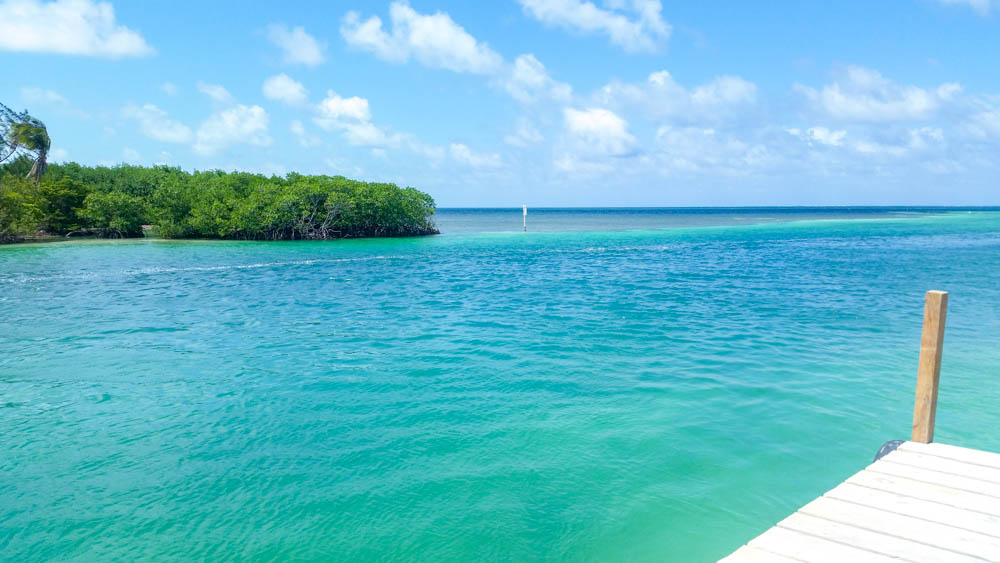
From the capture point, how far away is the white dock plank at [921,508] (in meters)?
4.38

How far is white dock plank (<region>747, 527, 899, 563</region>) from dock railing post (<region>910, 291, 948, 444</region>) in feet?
8.94

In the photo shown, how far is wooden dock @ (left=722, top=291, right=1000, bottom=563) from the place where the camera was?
399 centimetres

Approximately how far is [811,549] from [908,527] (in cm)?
98

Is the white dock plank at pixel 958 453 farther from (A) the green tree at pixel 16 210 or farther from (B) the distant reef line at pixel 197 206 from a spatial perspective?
(A) the green tree at pixel 16 210

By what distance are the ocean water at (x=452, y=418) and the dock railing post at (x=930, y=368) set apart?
4.87 ft

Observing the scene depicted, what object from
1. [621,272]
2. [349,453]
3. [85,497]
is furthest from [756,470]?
[621,272]

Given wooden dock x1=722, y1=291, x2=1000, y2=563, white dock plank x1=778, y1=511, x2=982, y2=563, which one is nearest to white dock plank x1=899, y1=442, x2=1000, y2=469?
wooden dock x1=722, y1=291, x2=1000, y2=563

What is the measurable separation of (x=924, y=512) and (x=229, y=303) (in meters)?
19.8

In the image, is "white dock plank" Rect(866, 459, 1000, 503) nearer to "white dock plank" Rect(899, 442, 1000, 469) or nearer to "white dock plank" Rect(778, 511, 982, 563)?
"white dock plank" Rect(899, 442, 1000, 469)

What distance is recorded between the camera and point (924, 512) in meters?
4.58

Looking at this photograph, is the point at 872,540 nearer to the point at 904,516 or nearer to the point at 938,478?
the point at 904,516

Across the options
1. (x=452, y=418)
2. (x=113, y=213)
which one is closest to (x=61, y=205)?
(x=113, y=213)

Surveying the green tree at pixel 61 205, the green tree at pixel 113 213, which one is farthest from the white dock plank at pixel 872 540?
the green tree at pixel 61 205

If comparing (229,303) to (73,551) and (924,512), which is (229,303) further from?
(924,512)
